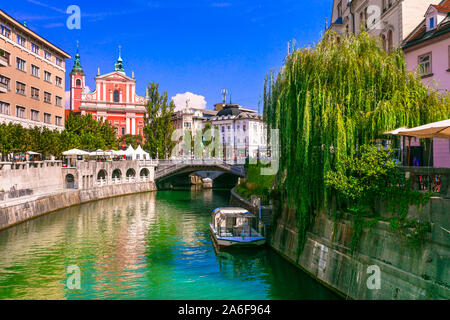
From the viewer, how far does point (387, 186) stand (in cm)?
1470

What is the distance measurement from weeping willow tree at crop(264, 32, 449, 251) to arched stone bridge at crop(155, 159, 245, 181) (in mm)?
42253

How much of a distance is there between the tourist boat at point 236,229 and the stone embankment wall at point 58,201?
17311mm

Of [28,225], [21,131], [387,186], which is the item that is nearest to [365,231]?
[387,186]

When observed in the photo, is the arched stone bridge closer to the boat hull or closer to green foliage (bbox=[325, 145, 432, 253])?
the boat hull

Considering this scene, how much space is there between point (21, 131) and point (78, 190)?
33.7 ft

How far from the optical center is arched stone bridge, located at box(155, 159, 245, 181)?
62819 mm

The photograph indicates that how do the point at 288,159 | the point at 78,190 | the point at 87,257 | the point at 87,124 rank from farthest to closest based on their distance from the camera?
1. the point at 87,124
2. the point at 78,190
3. the point at 87,257
4. the point at 288,159

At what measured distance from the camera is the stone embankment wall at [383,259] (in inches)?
452

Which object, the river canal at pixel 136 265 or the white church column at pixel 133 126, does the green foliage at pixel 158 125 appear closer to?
the white church column at pixel 133 126

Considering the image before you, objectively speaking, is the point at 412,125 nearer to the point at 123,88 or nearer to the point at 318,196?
the point at 318,196

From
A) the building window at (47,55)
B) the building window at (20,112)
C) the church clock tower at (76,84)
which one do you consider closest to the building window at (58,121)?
the building window at (47,55)

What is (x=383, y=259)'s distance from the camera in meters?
13.5

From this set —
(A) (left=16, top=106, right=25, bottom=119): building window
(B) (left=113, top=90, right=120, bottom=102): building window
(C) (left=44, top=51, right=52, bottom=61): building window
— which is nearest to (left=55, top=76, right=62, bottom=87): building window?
(C) (left=44, top=51, right=52, bottom=61): building window

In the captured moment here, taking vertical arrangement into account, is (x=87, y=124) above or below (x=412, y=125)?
above
